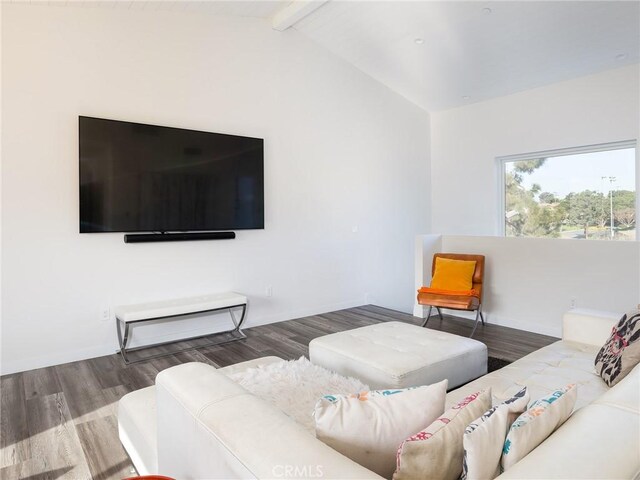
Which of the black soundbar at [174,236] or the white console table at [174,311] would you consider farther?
the black soundbar at [174,236]

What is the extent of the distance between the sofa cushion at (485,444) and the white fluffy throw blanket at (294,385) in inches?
35.8

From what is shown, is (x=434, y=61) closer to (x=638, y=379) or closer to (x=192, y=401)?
(x=638, y=379)

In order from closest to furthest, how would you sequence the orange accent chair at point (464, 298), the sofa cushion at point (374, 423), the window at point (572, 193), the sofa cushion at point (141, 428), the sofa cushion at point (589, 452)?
the sofa cushion at point (589, 452)
the sofa cushion at point (374, 423)
the sofa cushion at point (141, 428)
the orange accent chair at point (464, 298)
the window at point (572, 193)

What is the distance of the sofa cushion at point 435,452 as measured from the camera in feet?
3.02

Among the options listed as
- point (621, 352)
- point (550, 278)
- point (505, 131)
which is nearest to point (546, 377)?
point (621, 352)

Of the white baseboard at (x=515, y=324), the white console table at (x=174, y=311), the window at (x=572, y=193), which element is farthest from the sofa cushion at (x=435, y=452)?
the window at (x=572, y=193)

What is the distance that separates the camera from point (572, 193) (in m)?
5.00

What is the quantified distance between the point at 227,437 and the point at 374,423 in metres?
0.38

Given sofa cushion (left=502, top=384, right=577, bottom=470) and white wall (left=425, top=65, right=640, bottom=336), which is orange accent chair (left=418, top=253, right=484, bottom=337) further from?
sofa cushion (left=502, top=384, right=577, bottom=470)

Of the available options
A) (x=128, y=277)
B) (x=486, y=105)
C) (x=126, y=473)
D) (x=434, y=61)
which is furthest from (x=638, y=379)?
(x=486, y=105)

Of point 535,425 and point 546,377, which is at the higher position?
point 535,425

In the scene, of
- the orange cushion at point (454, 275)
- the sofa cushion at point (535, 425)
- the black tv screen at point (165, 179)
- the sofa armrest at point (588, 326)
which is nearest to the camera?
the sofa cushion at point (535, 425)

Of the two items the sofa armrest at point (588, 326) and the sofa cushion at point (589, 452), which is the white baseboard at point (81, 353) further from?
the sofa cushion at point (589, 452)

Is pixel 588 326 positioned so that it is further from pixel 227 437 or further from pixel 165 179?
pixel 165 179
